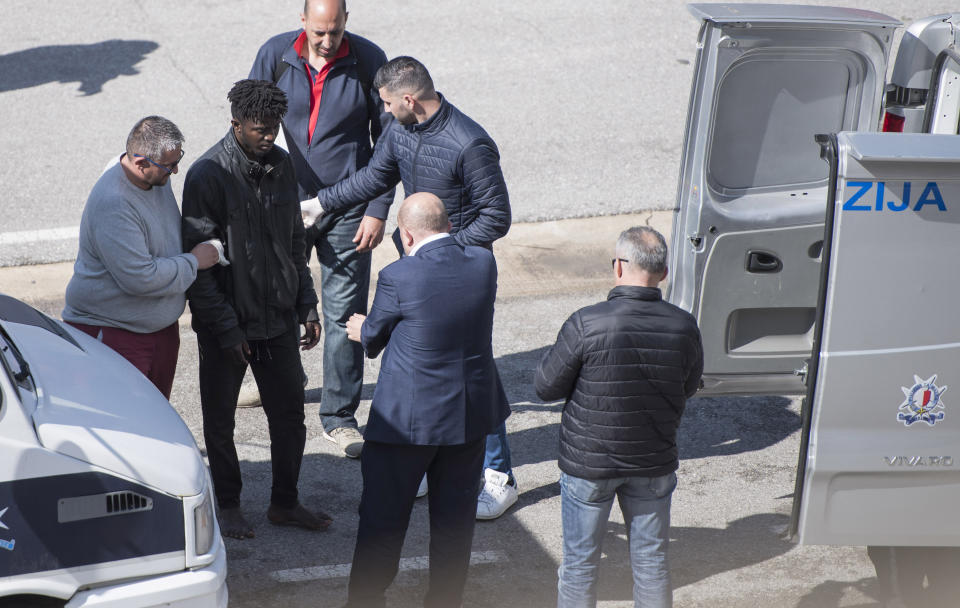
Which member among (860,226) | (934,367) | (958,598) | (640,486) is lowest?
(958,598)

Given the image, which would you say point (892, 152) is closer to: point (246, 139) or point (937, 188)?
point (937, 188)

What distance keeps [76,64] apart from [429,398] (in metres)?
8.95

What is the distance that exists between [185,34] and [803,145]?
869 centimetres

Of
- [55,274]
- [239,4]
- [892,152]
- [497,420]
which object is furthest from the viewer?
[239,4]

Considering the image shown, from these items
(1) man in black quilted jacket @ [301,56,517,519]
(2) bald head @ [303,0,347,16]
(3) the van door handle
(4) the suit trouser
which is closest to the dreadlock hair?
(1) man in black quilted jacket @ [301,56,517,519]

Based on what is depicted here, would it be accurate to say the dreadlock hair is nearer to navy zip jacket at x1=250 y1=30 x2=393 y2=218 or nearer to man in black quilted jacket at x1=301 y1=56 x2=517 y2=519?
man in black quilted jacket at x1=301 y1=56 x2=517 y2=519

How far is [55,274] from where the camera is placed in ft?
26.6

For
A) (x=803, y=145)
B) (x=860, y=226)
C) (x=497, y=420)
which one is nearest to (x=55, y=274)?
(x=497, y=420)

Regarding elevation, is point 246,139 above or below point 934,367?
above

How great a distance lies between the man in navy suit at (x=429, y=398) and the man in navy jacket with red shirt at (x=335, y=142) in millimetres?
1608

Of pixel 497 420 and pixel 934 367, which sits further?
pixel 497 420

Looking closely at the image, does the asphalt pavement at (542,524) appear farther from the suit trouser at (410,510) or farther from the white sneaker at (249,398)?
the suit trouser at (410,510)

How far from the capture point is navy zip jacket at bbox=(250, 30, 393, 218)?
606 cm

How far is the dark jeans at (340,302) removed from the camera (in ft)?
20.0
